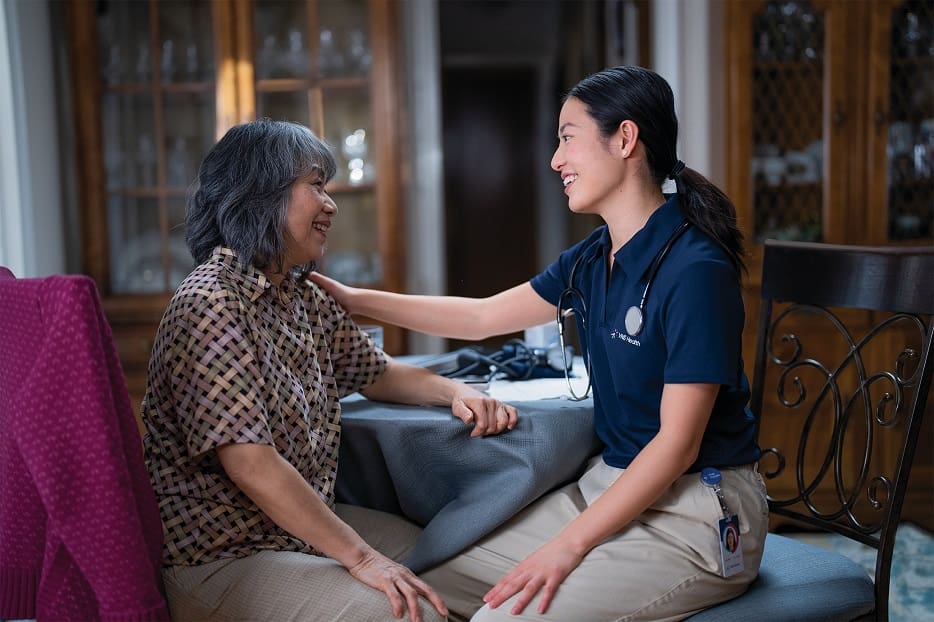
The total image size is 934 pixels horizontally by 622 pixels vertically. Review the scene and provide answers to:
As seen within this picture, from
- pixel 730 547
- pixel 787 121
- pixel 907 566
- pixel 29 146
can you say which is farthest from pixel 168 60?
pixel 907 566

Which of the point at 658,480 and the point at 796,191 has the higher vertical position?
the point at 796,191

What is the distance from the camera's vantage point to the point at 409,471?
157cm

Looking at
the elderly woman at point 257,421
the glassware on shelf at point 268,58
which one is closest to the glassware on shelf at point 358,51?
the glassware on shelf at point 268,58

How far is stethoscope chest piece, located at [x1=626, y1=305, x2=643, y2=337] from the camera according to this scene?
4.57 ft

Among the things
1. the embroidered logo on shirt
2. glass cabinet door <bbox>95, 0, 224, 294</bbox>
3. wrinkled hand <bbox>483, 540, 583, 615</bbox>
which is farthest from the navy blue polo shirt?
glass cabinet door <bbox>95, 0, 224, 294</bbox>

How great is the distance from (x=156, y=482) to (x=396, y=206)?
6.78 ft

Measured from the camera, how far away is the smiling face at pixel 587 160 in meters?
1.47

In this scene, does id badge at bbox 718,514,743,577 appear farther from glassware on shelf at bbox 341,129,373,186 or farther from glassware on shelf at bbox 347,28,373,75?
glassware on shelf at bbox 347,28,373,75

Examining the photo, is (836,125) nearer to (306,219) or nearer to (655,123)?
(655,123)

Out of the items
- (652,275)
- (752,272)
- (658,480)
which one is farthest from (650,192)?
(752,272)

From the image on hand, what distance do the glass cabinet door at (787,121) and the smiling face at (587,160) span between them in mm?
1804

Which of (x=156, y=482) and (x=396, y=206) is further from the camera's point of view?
(x=396, y=206)

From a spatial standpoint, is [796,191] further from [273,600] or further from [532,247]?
[532,247]

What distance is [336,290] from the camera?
179 centimetres
